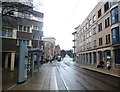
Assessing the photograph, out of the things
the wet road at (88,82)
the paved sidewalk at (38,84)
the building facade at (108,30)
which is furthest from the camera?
the building facade at (108,30)

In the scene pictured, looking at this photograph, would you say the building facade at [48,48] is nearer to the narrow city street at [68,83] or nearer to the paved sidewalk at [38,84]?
the narrow city street at [68,83]

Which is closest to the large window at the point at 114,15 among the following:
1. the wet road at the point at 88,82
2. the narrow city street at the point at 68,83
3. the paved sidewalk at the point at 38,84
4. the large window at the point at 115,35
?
the large window at the point at 115,35

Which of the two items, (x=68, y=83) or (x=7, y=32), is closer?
(x=68, y=83)

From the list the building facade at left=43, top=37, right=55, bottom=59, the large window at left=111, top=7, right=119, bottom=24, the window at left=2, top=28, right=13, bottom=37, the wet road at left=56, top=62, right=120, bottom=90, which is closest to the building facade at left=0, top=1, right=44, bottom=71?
the window at left=2, top=28, right=13, bottom=37

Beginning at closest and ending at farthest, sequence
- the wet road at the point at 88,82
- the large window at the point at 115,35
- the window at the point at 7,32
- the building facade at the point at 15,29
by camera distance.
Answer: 1. the wet road at the point at 88,82
2. the building facade at the point at 15,29
3. the window at the point at 7,32
4. the large window at the point at 115,35

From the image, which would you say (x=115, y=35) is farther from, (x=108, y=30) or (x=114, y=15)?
(x=108, y=30)

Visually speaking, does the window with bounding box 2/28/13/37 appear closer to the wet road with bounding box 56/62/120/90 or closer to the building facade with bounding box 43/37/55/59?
the wet road with bounding box 56/62/120/90

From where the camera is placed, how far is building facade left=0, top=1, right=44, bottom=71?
15.7 m

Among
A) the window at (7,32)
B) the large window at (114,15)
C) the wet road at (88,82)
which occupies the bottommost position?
the wet road at (88,82)

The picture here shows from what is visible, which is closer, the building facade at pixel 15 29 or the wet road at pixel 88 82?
the wet road at pixel 88 82

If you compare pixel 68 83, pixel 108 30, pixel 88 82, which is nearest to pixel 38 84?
pixel 68 83

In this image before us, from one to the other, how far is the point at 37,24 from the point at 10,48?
20551mm

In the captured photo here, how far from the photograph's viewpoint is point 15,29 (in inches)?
1233

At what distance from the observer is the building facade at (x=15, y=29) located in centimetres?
1567
